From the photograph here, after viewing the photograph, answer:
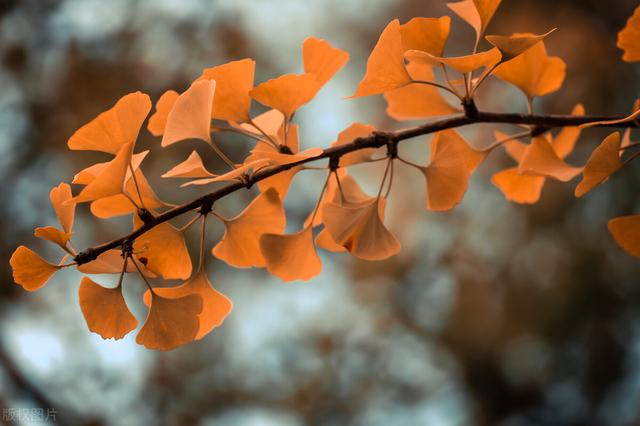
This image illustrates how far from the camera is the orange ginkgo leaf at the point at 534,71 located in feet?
0.87

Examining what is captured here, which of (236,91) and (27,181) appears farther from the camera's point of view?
(27,181)

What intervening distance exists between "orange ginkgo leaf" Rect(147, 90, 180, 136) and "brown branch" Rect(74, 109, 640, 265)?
38mm

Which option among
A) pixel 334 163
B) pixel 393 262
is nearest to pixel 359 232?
pixel 334 163

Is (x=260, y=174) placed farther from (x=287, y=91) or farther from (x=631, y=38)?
(x=631, y=38)

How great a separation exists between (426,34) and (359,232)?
7 cm

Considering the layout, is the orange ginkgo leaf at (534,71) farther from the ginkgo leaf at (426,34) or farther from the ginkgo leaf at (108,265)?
the ginkgo leaf at (108,265)

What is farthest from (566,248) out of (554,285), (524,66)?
(524,66)

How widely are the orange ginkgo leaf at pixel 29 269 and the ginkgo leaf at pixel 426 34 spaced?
0.45 feet

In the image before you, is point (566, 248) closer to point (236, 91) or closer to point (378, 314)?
point (378, 314)

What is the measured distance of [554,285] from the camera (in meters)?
0.99

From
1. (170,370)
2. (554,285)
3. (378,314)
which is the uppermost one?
(554,285)

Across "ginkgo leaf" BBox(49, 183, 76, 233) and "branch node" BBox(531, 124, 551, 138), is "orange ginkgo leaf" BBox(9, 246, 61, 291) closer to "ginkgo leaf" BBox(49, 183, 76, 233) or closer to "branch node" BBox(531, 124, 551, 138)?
"ginkgo leaf" BBox(49, 183, 76, 233)

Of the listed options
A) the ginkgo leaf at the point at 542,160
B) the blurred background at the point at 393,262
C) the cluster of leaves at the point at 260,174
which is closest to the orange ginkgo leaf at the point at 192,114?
the cluster of leaves at the point at 260,174

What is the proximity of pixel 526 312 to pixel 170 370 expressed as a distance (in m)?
0.56
